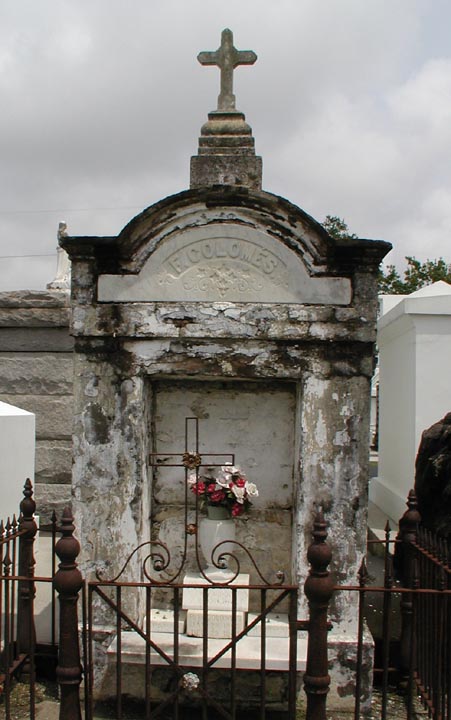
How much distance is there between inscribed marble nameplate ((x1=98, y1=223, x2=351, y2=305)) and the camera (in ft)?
15.2

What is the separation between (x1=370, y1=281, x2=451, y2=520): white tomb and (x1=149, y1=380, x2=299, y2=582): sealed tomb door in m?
4.10

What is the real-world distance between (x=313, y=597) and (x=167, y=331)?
190cm

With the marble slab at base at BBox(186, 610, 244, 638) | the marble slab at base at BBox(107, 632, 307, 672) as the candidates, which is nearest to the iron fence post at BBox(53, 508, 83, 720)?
the marble slab at base at BBox(107, 632, 307, 672)

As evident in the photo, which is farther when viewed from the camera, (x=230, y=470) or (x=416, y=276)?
(x=416, y=276)

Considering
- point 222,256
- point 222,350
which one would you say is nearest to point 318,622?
point 222,350

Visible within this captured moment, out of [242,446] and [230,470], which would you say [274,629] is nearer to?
[230,470]

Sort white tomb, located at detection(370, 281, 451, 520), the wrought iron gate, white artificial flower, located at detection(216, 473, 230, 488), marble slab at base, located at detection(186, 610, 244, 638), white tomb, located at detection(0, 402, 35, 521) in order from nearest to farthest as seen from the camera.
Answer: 1. the wrought iron gate
2. marble slab at base, located at detection(186, 610, 244, 638)
3. white artificial flower, located at detection(216, 473, 230, 488)
4. white tomb, located at detection(0, 402, 35, 521)
5. white tomb, located at detection(370, 281, 451, 520)

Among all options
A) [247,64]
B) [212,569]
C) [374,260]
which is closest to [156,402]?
[212,569]

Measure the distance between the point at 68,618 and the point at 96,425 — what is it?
1.39 meters

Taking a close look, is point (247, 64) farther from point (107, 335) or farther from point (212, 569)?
point (212, 569)

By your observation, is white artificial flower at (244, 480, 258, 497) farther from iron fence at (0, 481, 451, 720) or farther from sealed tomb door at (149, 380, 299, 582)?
iron fence at (0, 481, 451, 720)

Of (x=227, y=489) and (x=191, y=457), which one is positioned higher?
(x=191, y=457)

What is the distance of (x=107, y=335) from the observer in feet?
15.3

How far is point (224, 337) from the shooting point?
461 centimetres
